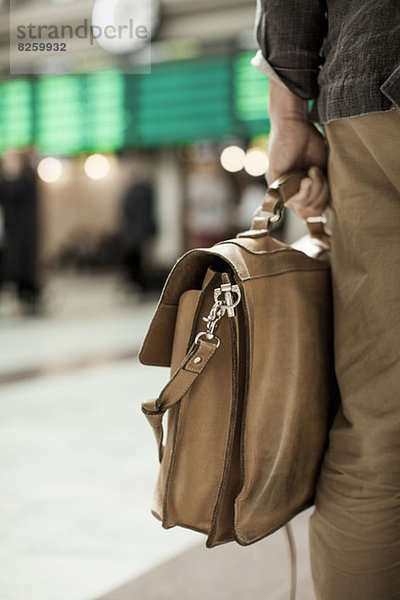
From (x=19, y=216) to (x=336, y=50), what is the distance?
7.46 meters

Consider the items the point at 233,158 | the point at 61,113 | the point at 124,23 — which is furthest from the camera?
the point at 233,158

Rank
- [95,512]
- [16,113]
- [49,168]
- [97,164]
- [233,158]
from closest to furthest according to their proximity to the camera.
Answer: [95,512] < [16,113] < [233,158] < [97,164] < [49,168]

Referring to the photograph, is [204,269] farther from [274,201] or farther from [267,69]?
[267,69]

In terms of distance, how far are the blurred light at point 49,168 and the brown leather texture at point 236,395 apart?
39.7ft

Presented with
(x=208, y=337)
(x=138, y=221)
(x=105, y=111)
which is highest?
(x=105, y=111)

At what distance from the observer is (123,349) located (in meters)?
5.61

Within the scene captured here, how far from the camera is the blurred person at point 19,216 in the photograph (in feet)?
26.9

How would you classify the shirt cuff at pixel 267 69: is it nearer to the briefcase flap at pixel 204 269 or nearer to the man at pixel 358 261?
the man at pixel 358 261

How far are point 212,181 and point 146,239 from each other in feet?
4.70

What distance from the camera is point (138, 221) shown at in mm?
10062

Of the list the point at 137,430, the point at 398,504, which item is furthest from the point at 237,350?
the point at 137,430

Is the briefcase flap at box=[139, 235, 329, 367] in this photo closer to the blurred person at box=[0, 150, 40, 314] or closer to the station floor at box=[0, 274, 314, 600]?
the station floor at box=[0, 274, 314, 600]

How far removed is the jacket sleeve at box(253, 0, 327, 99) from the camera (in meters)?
1.25

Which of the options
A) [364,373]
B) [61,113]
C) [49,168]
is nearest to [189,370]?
[364,373]
